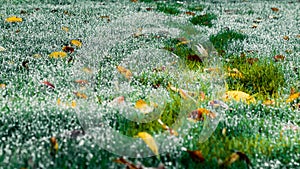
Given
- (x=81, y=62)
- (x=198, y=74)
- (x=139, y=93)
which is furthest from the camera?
(x=81, y=62)

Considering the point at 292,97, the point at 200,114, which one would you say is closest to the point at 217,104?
the point at 200,114

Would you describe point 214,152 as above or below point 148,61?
above

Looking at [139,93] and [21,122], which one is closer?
[21,122]

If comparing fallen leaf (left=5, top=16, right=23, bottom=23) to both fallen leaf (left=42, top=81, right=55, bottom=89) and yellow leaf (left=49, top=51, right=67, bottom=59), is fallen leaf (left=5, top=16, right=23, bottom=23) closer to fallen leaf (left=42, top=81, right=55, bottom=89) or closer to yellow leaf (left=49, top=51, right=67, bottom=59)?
yellow leaf (left=49, top=51, right=67, bottom=59)

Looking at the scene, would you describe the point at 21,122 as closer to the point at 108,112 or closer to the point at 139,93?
the point at 108,112

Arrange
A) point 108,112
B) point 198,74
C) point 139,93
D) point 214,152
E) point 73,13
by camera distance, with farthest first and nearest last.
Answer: point 73,13 < point 198,74 < point 139,93 < point 108,112 < point 214,152

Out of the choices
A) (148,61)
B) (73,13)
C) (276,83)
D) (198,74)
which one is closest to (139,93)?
(198,74)

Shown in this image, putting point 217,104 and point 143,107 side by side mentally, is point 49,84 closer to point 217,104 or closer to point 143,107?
point 143,107

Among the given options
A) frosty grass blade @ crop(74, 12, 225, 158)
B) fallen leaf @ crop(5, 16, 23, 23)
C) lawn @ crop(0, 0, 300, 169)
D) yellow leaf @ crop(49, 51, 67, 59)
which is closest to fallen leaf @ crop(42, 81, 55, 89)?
lawn @ crop(0, 0, 300, 169)

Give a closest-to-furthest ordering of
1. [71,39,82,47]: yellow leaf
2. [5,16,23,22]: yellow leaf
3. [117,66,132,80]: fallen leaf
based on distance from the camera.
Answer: [117,66,132,80]: fallen leaf → [71,39,82,47]: yellow leaf → [5,16,23,22]: yellow leaf
